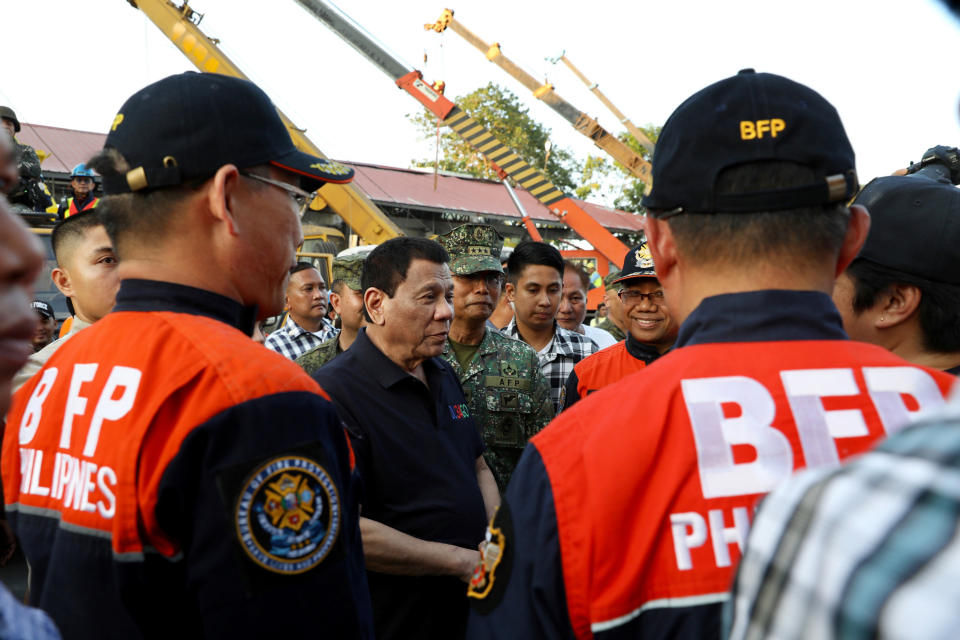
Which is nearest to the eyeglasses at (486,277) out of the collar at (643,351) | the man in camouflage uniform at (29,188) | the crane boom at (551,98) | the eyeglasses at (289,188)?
the collar at (643,351)

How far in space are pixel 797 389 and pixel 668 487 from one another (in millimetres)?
265

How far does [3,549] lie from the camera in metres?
1.71

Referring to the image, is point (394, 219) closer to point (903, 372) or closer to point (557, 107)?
point (557, 107)

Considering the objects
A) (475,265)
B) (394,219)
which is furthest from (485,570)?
(394,219)

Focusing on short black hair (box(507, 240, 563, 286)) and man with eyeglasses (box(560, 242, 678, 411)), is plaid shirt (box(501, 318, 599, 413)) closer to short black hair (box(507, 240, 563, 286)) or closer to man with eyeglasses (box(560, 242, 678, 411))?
short black hair (box(507, 240, 563, 286))

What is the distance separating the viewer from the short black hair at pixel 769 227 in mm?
1182

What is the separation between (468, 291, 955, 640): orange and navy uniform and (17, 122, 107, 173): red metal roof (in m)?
18.4

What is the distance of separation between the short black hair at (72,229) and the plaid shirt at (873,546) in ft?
10.6

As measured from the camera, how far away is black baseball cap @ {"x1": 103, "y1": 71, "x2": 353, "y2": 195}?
4.72ft

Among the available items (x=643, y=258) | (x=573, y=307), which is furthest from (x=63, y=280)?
(x=573, y=307)

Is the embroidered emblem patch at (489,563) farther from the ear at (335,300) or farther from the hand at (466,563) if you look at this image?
the ear at (335,300)

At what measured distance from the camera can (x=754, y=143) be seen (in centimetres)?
118

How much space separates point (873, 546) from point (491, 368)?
366cm

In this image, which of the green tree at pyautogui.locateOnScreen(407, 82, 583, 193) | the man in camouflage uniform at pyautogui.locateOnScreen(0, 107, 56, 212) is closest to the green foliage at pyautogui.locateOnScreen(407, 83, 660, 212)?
the green tree at pyautogui.locateOnScreen(407, 82, 583, 193)
